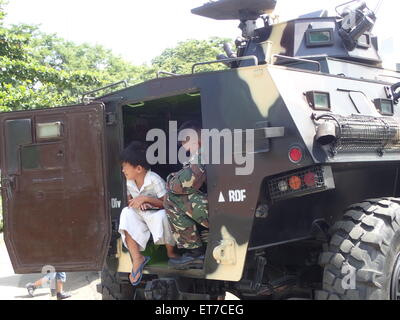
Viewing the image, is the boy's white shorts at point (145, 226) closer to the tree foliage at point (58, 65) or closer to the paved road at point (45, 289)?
the paved road at point (45, 289)

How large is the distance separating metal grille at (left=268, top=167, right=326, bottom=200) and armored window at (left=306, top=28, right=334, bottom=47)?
7.49ft

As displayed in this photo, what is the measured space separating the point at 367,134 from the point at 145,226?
1869 millimetres

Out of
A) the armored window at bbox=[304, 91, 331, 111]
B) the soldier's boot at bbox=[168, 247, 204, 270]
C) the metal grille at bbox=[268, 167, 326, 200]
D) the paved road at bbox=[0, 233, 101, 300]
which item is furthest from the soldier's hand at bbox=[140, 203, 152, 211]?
the paved road at bbox=[0, 233, 101, 300]

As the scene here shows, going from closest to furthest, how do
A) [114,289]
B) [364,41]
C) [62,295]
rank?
[114,289] < [364,41] < [62,295]

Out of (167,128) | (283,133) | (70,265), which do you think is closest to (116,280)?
(70,265)

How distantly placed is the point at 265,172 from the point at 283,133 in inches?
11.4

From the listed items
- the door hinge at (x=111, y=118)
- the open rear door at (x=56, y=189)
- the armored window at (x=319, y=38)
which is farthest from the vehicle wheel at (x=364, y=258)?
the armored window at (x=319, y=38)

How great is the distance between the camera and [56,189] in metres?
4.70

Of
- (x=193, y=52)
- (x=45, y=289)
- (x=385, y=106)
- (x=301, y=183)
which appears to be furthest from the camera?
(x=193, y=52)

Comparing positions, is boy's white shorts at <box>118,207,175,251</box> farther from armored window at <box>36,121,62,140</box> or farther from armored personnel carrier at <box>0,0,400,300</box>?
→ armored window at <box>36,121,62,140</box>

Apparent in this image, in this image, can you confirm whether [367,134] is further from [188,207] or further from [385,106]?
[188,207]

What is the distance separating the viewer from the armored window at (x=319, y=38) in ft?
18.8

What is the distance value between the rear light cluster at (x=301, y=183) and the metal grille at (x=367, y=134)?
→ 7.4 inches

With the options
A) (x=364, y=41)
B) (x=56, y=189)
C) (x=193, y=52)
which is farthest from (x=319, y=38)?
(x=193, y=52)
